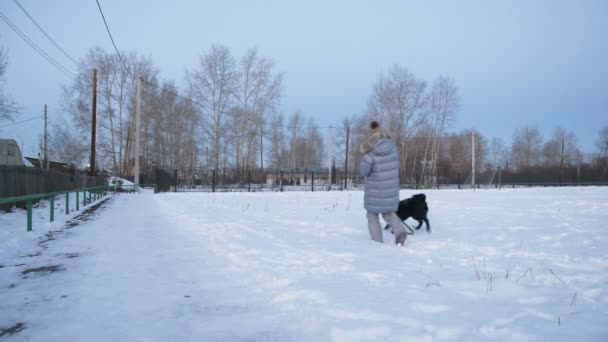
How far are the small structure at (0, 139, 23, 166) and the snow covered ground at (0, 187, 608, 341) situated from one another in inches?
472

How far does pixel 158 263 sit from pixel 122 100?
29849mm

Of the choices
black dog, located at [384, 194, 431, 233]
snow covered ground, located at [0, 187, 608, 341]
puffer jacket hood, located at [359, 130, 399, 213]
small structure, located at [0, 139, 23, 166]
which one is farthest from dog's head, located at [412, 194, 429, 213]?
small structure, located at [0, 139, 23, 166]

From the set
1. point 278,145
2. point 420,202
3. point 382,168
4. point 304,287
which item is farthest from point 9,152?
point 278,145

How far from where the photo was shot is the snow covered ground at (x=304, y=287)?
2.00m

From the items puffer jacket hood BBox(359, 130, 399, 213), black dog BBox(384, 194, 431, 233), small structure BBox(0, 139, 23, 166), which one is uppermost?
small structure BBox(0, 139, 23, 166)

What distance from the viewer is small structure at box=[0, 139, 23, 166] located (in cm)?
1438

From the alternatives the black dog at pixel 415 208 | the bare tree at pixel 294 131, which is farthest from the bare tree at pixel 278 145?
the black dog at pixel 415 208

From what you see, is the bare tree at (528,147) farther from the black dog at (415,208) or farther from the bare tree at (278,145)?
the black dog at (415,208)

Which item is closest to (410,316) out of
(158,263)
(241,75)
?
(158,263)

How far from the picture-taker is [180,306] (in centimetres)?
238

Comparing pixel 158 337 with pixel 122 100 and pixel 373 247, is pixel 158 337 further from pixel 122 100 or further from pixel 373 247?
pixel 122 100

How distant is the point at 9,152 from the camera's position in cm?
1493

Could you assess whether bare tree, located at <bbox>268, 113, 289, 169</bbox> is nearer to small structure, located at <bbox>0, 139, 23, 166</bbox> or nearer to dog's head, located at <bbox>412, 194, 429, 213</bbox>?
small structure, located at <bbox>0, 139, 23, 166</bbox>

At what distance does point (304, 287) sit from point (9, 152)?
57.7ft
